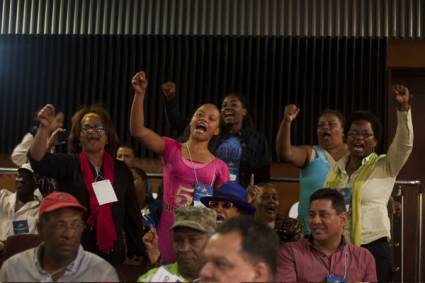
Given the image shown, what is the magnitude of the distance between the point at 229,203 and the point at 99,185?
2.88 ft

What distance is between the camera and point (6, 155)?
824cm

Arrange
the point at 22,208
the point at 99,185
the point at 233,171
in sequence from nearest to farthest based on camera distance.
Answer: the point at 99,185 < the point at 233,171 < the point at 22,208

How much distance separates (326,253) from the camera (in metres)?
4.30

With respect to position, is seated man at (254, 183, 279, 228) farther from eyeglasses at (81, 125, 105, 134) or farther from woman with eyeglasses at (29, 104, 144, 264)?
eyeglasses at (81, 125, 105, 134)

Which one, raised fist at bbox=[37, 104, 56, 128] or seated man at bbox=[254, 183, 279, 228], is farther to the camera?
seated man at bbox=[254, 183, 279, 228]

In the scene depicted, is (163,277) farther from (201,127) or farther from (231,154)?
(231,154)

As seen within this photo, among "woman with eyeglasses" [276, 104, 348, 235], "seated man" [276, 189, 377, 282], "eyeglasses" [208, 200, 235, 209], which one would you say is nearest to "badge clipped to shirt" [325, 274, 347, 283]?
"seated man" [276, 189, 377, 282]

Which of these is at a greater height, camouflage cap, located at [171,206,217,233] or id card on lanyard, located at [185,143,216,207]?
id card on lanyard, located at [185,143,216,207]

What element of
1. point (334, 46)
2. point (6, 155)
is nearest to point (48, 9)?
point (6, 155)

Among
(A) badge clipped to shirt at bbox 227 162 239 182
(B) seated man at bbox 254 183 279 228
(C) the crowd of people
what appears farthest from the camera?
(B) seated man at bbox 254 183 279 228

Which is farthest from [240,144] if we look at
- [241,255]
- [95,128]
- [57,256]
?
[241,255]

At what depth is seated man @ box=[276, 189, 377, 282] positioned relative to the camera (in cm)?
421

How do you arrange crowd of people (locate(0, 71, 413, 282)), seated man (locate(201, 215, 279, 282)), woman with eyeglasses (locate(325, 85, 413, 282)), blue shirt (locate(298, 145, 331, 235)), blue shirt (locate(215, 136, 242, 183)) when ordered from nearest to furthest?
seated man (locate(201, 215, 279, 282)), crowd of people (locate(0, 71, 413, 282)), woman with eyeglasses (locate(325, 85, 413, 282)), blue shirt (locate(298, 145, 331, 235)), blue shirt (locate(215, 136, 242, 183))

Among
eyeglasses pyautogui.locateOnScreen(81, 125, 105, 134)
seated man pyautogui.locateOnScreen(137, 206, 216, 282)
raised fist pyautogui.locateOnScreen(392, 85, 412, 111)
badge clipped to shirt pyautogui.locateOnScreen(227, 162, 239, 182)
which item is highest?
raised fist pyautogui.locateOnScreen(392, 85, 412, 111)
